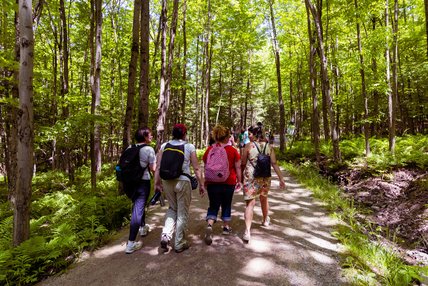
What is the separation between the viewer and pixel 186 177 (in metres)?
4.39

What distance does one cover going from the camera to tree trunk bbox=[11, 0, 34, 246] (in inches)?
154

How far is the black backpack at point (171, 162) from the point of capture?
420 centimetres

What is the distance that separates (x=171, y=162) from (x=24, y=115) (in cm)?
239

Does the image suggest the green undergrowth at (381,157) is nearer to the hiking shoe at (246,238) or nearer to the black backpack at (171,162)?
the hiking shoe at (246,238)

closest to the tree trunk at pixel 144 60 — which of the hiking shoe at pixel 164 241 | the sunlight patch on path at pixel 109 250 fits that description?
the sunlight patch on path at pixel 109 250

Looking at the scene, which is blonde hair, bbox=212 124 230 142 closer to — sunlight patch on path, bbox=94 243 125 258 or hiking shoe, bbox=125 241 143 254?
hiking shoe, bbox=125 241 143 254

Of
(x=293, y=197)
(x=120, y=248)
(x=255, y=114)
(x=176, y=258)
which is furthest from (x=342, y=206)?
(x=255, y=114)

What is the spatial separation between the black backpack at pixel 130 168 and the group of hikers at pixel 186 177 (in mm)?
26

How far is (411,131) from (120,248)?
996 inches

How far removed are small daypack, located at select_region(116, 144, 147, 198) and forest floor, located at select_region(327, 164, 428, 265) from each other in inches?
197

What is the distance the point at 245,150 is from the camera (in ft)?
16.6

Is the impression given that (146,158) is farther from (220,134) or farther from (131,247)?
(131,247)

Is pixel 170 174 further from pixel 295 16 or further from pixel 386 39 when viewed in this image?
pixel 295 16

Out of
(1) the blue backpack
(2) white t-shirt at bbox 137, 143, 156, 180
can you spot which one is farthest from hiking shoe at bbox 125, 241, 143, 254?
(1) the blue backpack
